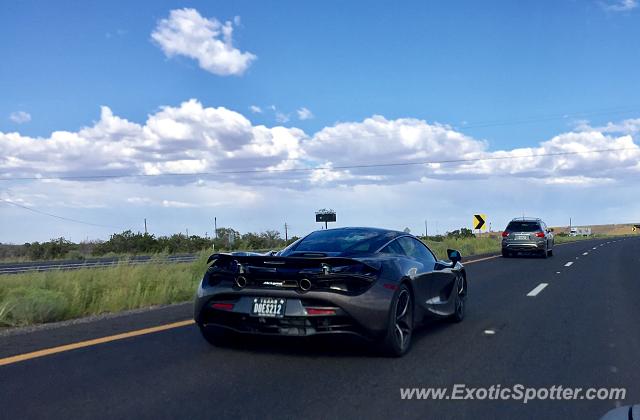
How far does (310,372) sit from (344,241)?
192cm

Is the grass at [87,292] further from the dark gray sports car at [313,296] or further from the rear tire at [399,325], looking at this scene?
the rear tire at [399,325]

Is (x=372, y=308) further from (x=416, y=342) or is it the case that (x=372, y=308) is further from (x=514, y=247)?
(x=514, y=247)

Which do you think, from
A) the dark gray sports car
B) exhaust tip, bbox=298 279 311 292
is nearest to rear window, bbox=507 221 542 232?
the dark gray sports car

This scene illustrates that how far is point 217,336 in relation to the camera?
676cm

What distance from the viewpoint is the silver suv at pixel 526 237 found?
27.0 metres

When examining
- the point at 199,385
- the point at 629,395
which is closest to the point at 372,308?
the point at 199,385

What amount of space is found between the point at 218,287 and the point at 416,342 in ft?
8.05

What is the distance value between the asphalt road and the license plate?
49cm

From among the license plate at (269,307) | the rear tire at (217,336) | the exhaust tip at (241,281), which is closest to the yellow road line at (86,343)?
the rear tire at (217,336)

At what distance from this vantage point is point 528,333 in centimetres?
792

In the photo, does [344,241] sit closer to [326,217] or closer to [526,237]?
[526,237]

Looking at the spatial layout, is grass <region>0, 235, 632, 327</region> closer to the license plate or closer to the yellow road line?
the yellow road line

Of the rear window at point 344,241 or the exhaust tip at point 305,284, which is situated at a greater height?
the rear window at point 344,241

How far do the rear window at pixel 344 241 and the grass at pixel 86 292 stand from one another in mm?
4242
